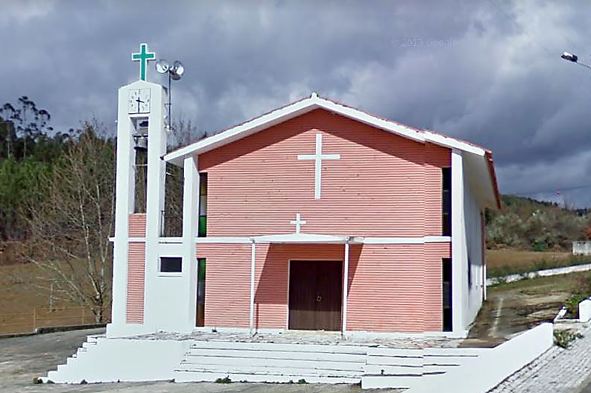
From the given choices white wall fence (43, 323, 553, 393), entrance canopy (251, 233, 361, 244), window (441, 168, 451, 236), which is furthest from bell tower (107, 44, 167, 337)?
window (441, 168, 451, 236)

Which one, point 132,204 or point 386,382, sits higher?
point 132,204

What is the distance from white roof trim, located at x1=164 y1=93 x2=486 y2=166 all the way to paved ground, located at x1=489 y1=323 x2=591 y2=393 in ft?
16.6

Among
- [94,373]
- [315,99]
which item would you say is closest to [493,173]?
[315,99]

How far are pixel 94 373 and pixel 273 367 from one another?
4.47m

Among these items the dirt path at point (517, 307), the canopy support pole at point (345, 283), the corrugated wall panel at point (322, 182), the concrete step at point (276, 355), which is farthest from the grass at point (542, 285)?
the concrete step at point (276, 355)

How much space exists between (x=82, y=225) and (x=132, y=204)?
540 inches

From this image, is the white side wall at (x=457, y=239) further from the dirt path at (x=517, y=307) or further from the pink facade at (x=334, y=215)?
the dirt path at (x=517, y=307)

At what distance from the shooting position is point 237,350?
17438 millimetres

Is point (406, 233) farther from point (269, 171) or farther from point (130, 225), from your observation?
point (130, 225)

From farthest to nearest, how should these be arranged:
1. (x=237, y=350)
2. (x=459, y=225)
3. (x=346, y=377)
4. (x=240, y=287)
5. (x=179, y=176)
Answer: (x=179, y=176), (x=240, y=287), (x=459, y=225), (x=237, y=350), (x=346, y=377)

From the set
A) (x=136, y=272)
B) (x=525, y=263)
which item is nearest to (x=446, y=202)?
(x=136, y=272)

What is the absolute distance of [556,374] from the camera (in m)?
14.9

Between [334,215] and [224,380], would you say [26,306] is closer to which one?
[334,215]

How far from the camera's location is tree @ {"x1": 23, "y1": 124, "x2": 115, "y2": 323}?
34.4m
